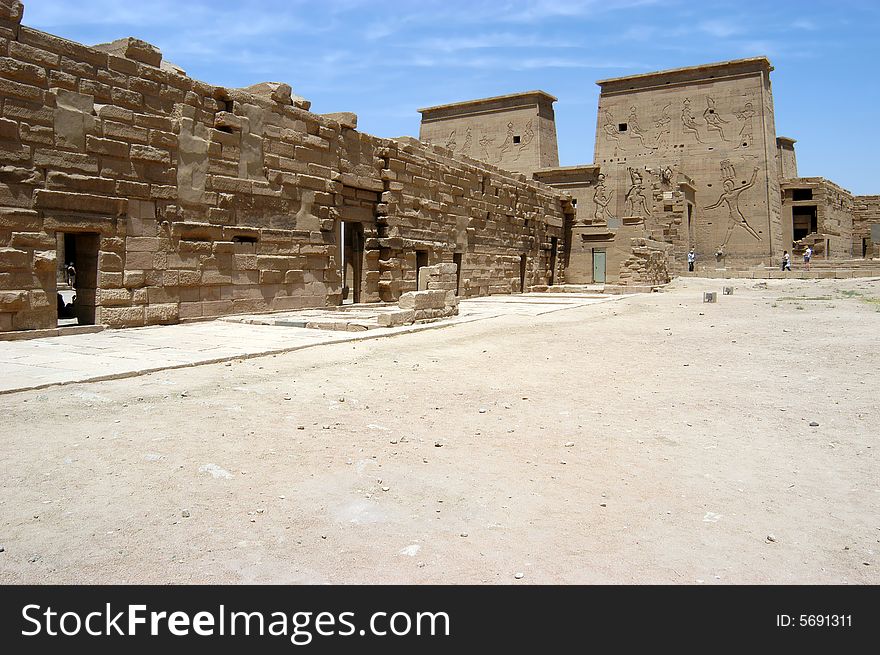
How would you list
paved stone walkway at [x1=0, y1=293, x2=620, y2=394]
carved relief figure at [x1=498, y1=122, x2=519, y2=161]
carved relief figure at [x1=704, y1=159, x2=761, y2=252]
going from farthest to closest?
carved relief figure at [x1=498, y1=122, x2=519, y2=161] < carved relief figure at [x1=704, y1=159, x2=761, y2=252] < paved stone walkway at [x1=0, y1=293, x2=620, y2=394]

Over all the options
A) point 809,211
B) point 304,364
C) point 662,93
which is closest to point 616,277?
point 662,93

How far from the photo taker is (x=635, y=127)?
34812 millimetres

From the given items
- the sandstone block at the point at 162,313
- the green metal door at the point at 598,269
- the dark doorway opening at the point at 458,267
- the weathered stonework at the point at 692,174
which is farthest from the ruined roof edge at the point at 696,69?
the sandstone block at the point at 162,313

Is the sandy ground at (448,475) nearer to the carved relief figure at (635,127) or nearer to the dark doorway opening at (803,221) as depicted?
the carved relief figure at (635,127)

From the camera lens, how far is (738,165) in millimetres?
32062

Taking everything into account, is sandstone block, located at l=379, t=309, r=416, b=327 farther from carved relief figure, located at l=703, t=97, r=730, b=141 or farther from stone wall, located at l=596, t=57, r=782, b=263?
carved relief figure, located at l=703, t=97, r=730, b=141

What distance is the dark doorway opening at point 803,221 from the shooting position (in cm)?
3562

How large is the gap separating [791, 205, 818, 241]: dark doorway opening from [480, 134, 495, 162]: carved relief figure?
53.6 ft

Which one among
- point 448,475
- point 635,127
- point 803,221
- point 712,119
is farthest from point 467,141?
point 448,475

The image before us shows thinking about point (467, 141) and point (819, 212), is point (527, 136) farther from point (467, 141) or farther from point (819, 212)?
point (819, 212)

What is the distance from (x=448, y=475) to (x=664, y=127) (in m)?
33.8

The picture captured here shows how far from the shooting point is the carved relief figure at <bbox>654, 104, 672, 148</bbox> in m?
33.8

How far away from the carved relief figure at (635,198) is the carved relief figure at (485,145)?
8.57 meters

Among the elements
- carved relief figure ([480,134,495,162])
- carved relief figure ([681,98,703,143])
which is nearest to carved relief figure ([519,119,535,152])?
carved relief figure ([480,134,495,162])
